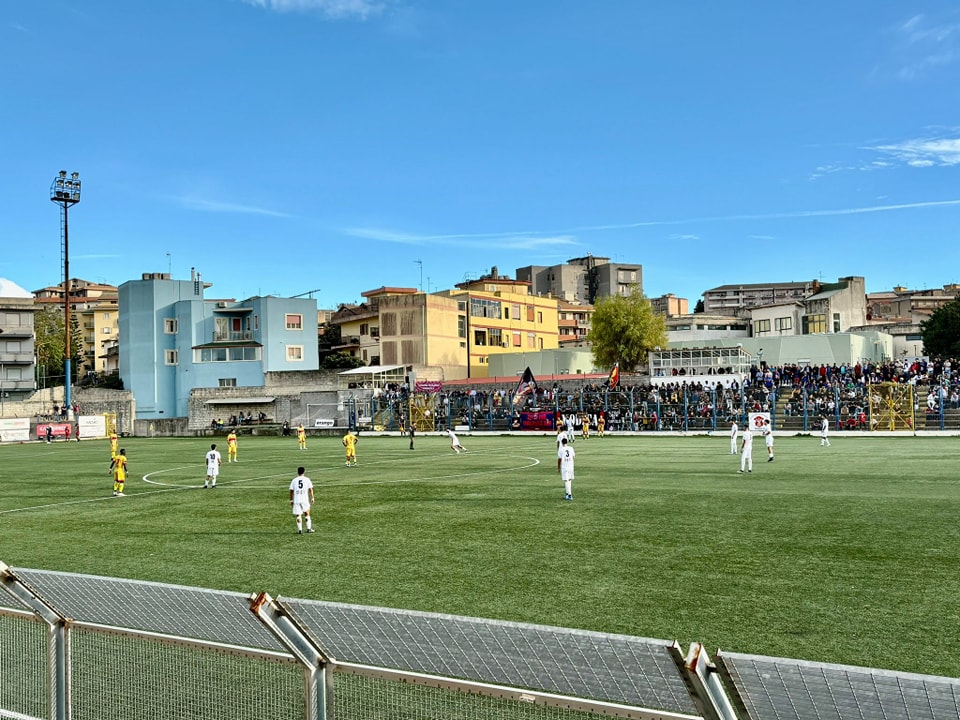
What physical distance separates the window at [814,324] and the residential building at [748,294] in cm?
3016

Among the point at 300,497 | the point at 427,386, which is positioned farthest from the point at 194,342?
the point at 300,497

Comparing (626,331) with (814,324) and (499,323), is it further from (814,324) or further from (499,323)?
(814,324)

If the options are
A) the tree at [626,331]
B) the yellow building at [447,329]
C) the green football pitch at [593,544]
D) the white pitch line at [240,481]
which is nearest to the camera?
the green football pitch at [593,544]

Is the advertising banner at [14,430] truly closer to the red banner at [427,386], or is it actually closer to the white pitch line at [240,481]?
the red banner at [427,386]

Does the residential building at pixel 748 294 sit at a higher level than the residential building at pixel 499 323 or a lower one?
higher

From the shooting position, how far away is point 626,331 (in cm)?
8719

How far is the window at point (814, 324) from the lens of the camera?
90581 millimetres

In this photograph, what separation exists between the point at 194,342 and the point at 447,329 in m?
26.2

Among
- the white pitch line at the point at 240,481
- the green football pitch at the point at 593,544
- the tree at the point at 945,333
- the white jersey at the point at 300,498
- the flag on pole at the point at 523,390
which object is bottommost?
the green football pitch at the point at 593,544

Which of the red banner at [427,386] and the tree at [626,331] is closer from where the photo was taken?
the red banner at [427,386]

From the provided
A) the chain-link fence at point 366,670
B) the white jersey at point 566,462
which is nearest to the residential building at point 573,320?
the white jersey at point 566,462

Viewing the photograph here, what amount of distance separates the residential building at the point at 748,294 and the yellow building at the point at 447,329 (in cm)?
3178

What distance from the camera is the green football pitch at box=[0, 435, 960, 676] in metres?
11.4

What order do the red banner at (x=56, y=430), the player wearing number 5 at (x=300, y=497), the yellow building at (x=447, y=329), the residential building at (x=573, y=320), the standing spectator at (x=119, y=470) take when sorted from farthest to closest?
the residential building at (x=573, y=320) → the yellow building at (x=447, y=329) → the red banner at (x=56, y=430) → the standing spectator at (x=119, y=470) → the player wearing number 5 at (x=300, y=497)
